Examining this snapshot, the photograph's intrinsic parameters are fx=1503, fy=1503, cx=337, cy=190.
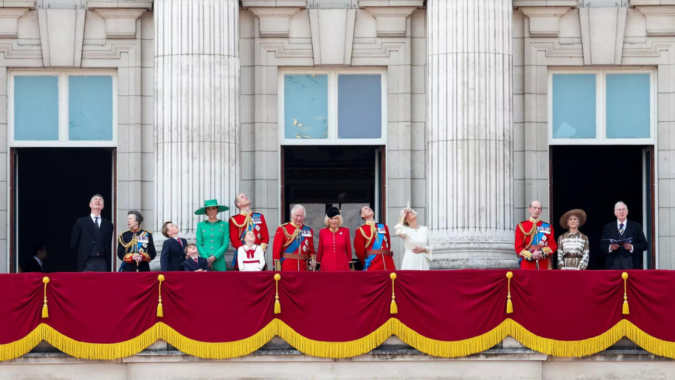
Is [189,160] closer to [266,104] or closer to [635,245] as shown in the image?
[266,104]

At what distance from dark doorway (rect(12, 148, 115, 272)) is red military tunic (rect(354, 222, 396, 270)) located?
6.20 metres

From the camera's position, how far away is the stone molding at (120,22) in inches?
1141

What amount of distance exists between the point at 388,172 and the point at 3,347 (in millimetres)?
8936

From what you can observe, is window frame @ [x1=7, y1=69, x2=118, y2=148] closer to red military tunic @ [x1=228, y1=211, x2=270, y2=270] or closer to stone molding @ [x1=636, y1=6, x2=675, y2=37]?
red military tunic @ [x1=228, y1=211, x2=270, y2=270]

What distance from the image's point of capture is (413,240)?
25.0m

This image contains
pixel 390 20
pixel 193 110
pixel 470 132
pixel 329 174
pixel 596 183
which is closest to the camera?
pixel 470 132

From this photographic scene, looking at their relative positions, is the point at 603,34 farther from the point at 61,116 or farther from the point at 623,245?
the point at 61,116

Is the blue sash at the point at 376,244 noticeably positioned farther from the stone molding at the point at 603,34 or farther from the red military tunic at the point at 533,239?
the stone molding at the point at 603,34

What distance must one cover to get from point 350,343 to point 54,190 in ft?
33.7

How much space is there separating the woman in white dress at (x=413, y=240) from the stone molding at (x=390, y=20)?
524 cm

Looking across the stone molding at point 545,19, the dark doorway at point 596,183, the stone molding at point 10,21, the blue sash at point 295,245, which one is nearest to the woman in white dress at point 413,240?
the blue sash at point 295,245

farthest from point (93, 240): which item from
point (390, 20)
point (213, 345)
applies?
point (390, 20)

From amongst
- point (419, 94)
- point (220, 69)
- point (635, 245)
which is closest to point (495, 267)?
point (635, 245)

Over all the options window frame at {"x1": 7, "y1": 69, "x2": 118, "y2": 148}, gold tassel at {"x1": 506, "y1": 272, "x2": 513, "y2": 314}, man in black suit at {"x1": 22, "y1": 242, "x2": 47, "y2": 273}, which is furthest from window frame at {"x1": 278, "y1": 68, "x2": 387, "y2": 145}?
gold tassel at {"x1": 506, "y1": 272, "x2": 513, "y2": 314}
